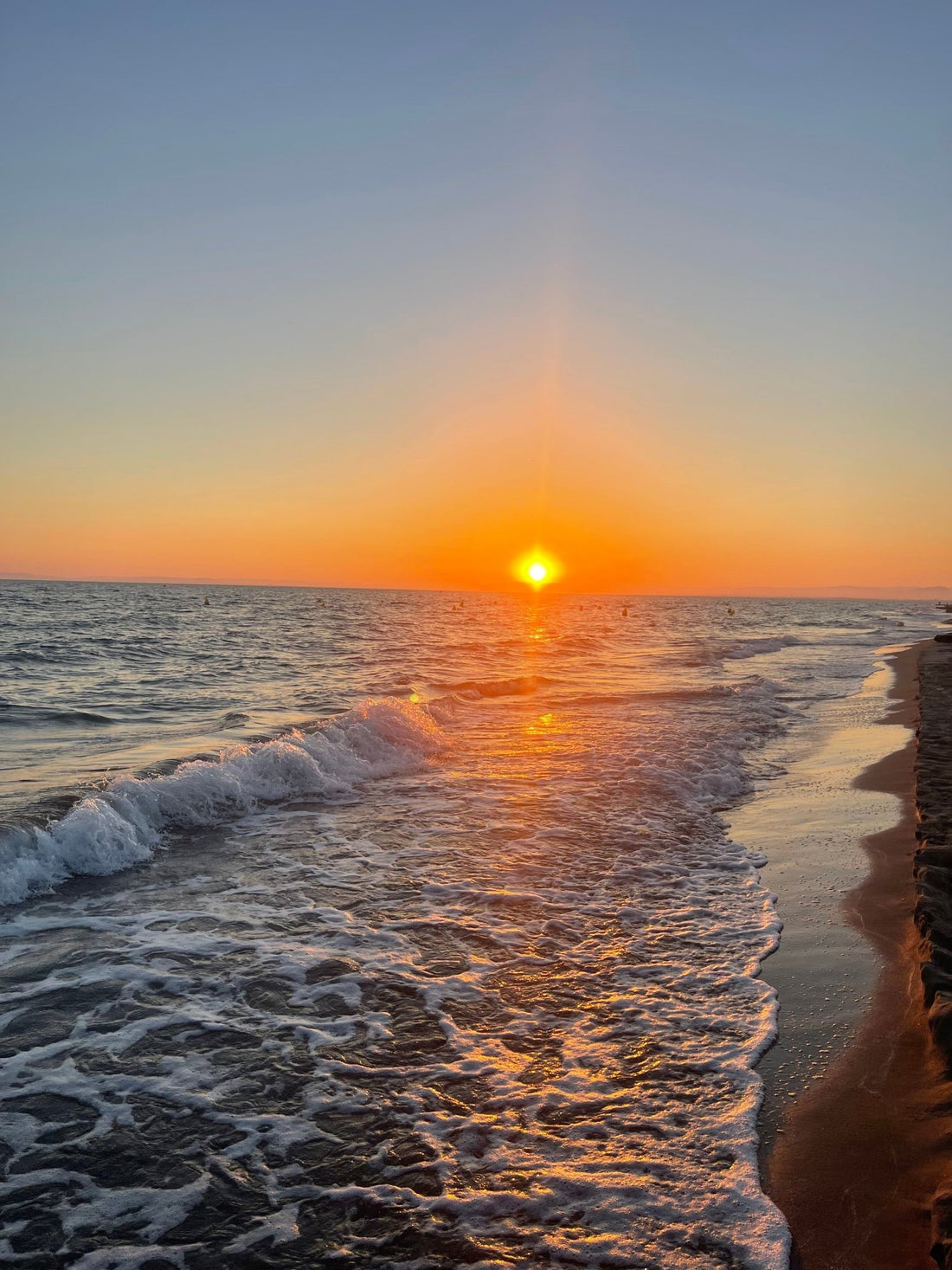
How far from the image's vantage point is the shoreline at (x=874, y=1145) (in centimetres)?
329

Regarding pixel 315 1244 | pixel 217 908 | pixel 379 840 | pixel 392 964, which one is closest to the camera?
pixel 315 1244

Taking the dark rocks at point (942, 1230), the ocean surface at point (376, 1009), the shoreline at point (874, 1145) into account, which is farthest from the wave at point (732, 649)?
the dark rocks at point (942, 1230)

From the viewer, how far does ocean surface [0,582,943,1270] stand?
3592 millimetres

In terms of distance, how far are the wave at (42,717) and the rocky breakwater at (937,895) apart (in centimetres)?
1559

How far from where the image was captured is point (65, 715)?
18.0 metres

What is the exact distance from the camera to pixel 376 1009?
220 inches

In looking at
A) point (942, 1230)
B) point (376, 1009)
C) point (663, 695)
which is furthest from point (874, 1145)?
point (663, 695)

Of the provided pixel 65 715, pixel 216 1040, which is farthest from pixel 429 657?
pixel 216 1040

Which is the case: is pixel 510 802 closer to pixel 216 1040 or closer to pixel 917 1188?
pixel 216 1040

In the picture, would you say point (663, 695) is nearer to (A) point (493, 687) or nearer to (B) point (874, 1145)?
(A) point (493, 687)

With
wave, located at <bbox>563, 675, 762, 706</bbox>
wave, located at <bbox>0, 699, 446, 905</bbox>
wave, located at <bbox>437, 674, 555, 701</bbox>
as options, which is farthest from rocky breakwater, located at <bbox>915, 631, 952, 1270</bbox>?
wave, located at <bbox>437, 674, 555, 701</bbox>

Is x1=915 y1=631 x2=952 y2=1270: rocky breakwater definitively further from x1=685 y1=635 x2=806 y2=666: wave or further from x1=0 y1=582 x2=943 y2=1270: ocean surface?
x1=685 y1=635 x2=806 y2=666: wave

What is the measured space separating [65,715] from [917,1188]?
18259mm

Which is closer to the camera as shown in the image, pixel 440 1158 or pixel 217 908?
pixel 440 1158
